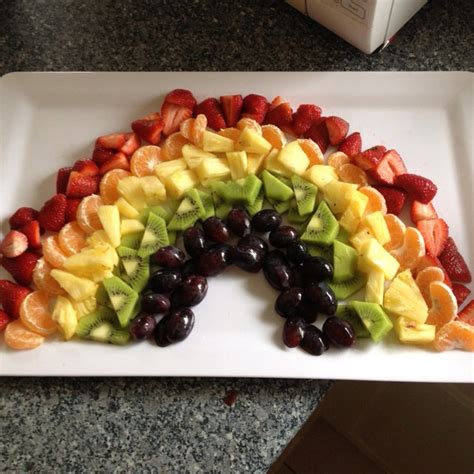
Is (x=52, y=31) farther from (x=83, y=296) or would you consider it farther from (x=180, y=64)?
(x=83, y=296)

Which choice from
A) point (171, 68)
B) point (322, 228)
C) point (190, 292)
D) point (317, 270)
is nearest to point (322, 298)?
point (317, 270)

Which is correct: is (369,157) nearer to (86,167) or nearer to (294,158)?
(294,158)

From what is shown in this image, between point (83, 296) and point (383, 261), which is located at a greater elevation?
point (383, 261)

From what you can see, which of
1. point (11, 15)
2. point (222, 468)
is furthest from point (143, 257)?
point (11, 15)

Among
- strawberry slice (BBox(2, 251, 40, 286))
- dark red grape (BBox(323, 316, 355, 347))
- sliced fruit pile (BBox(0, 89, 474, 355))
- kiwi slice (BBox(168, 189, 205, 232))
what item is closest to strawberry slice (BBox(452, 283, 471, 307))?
sliced fruit pile (BBox(0, 89, 474, 355))

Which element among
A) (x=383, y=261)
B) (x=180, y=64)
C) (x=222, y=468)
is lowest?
(x=222, y=468)

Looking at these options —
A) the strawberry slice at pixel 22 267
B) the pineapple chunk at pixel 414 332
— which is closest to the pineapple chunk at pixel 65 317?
the strawberry slice at pixel 22 267
